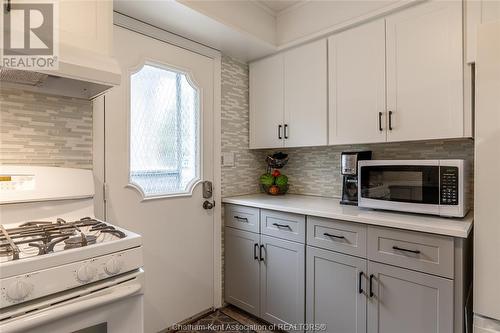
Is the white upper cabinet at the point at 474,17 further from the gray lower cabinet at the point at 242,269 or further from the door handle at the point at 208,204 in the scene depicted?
the door handle at the point at 208,204

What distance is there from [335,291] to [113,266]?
125 cm

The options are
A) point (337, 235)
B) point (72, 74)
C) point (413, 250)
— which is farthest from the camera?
point (337, 235)

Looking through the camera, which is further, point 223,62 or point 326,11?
point 223,62

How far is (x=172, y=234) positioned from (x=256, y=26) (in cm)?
164

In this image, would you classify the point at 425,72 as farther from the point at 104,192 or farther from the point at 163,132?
the point at 104,192

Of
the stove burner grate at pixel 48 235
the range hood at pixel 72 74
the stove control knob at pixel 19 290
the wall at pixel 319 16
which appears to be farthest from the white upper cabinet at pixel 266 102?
the stove control knob at pixel 19 290

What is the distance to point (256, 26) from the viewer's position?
6.99 feet

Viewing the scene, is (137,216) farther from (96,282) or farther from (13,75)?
(13,75)

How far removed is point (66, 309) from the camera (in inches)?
36.4

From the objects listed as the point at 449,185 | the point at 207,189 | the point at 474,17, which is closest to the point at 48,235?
the point at 207,189

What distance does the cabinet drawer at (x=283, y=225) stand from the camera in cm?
183

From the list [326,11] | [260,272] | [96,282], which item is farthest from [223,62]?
[96,282]

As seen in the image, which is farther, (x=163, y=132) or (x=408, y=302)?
(x=163, y=132)

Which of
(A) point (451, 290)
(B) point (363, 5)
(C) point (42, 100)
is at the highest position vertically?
(B) point (363, 5)
